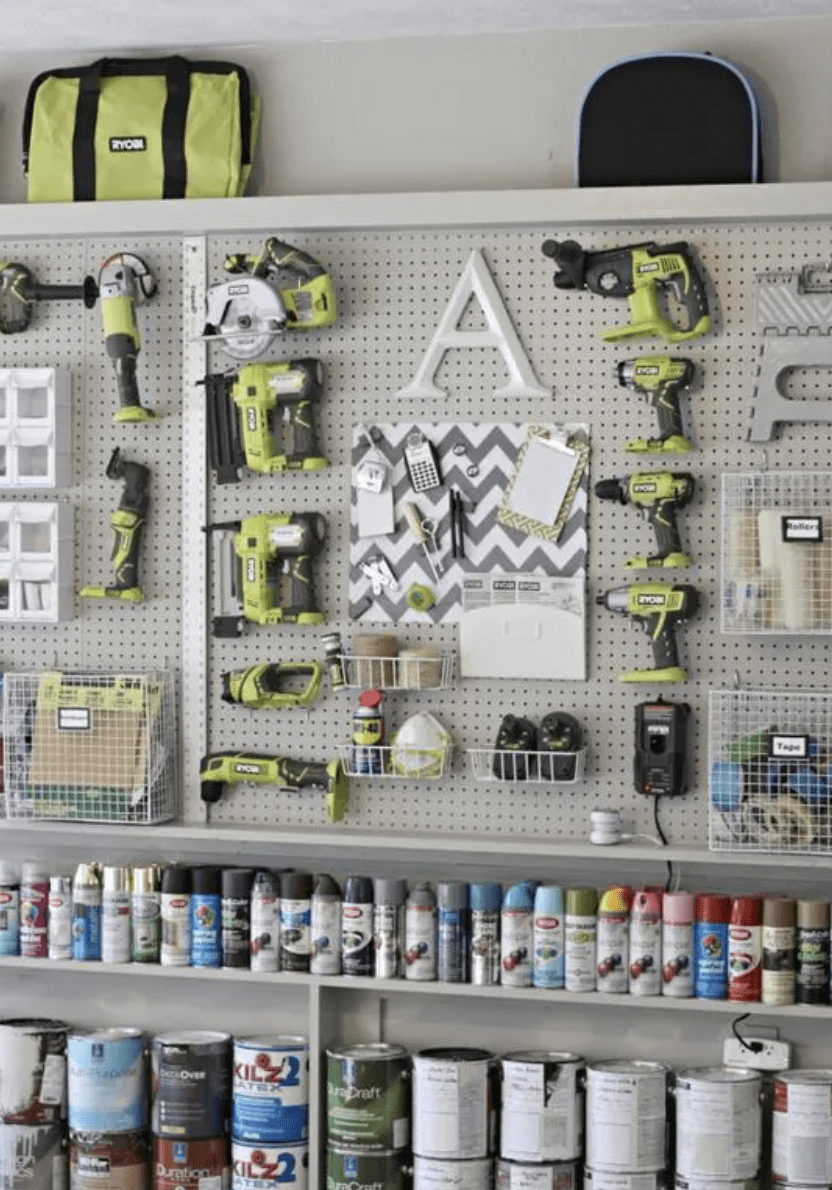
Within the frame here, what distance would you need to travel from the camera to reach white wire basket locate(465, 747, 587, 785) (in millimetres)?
4242

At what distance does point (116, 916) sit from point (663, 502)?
1508 millimetres

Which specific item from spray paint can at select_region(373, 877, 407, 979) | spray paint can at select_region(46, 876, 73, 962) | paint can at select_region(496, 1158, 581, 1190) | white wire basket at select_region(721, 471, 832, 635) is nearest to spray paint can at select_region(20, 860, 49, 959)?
spray paint can at select_region(46, 876, 73, 962)

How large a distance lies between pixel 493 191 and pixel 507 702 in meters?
1.10

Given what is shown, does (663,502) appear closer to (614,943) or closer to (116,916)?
(614,943)

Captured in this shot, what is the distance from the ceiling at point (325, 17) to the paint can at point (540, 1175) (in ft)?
7.96

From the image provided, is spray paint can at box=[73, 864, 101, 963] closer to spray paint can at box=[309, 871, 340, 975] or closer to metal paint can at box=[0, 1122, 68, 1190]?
metal paint can at box=[0, 1122, 68, 1190]


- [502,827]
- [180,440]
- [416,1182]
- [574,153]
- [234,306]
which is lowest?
[416,1182]

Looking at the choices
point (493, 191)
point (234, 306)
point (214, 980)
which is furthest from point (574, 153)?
point (214, 980)

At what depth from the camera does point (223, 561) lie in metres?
4.47

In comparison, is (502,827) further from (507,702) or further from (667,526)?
(667,526)

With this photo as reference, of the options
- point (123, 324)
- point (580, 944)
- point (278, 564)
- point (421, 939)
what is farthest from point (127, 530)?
point (580, 944)

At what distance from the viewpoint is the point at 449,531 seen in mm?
4367

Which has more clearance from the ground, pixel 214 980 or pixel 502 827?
pixel 502 827

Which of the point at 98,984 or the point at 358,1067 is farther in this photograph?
the point at 98,984
